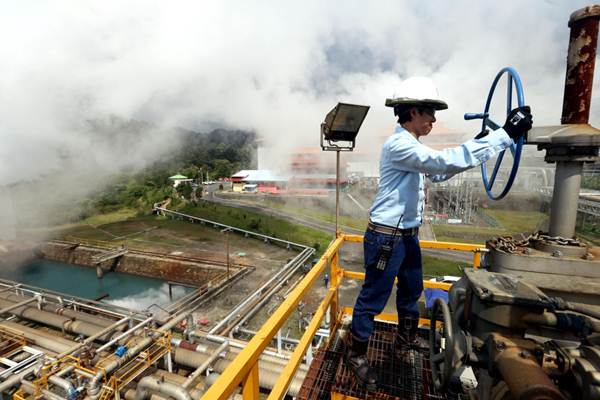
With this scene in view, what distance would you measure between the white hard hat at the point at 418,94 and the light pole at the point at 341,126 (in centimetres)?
134

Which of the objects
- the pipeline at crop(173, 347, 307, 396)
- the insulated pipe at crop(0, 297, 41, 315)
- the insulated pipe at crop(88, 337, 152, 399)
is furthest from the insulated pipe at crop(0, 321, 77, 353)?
the pipeline at crop(173, 347, 307, 396)

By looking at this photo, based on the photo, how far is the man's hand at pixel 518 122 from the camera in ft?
5.49

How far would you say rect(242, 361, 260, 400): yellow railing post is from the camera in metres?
1.27

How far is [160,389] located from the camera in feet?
29.6

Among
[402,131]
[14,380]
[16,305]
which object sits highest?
[402,131]

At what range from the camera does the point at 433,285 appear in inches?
129

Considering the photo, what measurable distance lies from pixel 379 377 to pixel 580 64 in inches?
91.9

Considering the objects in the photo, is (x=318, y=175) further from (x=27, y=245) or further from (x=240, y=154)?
(x=240, y=154)

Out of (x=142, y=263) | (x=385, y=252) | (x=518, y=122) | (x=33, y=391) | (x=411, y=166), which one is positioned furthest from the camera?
(x=142, y=263)

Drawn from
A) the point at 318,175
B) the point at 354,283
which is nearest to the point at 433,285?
the point at 354,283

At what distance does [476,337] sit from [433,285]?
1957 mm

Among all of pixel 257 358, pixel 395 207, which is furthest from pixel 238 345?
pixel 257 358

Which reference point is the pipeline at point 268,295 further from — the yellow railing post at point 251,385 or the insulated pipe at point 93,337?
the yellow railing post at point 251,385

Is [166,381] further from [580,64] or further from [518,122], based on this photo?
[580,64]
